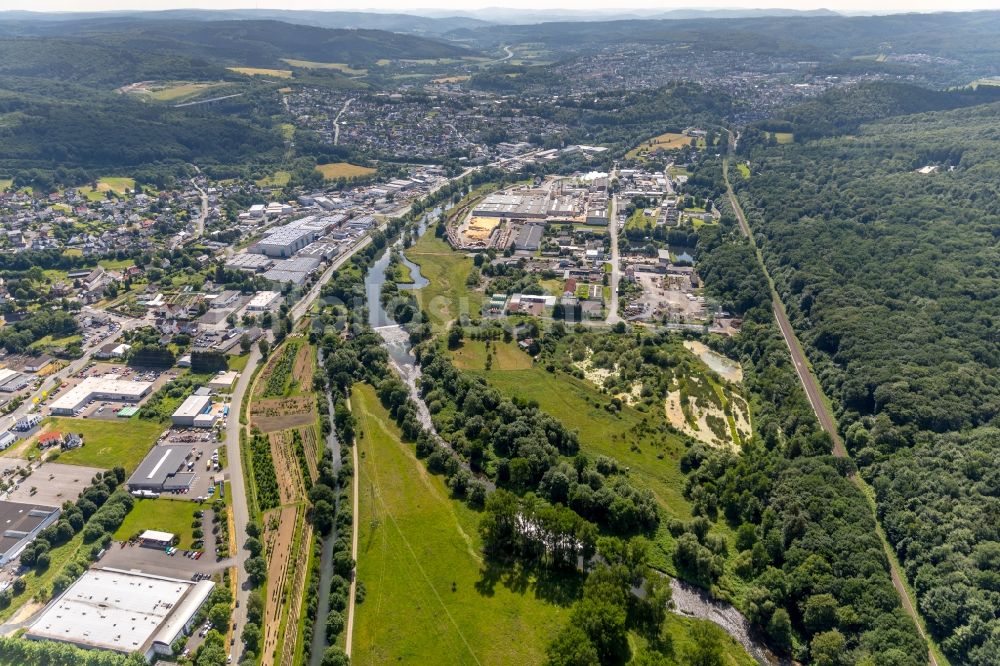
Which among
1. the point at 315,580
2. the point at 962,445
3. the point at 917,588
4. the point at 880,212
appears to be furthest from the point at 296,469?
the point at 880,212

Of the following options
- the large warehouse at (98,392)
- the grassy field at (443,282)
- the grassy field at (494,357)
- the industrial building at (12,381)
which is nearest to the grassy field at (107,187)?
the industrial building at (12,381)

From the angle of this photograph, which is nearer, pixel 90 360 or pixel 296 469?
pixel 296 469

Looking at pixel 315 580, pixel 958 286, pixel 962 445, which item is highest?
pixel 958 286

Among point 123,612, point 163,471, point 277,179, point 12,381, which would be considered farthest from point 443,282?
point 277,179

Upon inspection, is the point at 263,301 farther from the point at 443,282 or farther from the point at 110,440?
the point at 110,440

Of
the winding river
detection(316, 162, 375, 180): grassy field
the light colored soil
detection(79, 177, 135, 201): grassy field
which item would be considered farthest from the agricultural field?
detection(316, 162, 375, 180): grassy field

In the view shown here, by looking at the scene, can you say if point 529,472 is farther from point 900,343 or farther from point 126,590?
point 900,343

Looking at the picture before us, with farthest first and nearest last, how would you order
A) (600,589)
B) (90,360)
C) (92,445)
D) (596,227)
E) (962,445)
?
(596,227) → (90,360) → (92,445) → (962,445) → (600,589)
